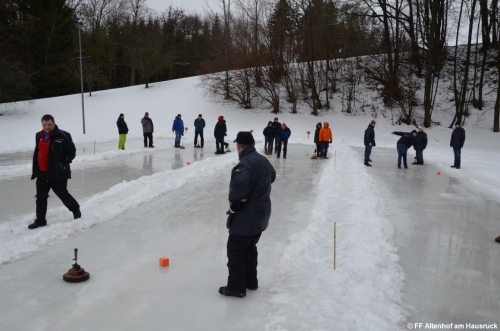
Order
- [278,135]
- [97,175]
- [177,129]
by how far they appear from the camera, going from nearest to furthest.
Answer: [97,175] → [278,135] → [177,129]

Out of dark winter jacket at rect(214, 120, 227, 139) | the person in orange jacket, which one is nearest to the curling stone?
dark winter jacket at rect(214, 120, 227, 139)

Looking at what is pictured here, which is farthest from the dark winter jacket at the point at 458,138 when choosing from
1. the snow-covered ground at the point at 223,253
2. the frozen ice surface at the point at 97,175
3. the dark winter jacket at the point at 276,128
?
the frozen ice surface at the point at 97,175

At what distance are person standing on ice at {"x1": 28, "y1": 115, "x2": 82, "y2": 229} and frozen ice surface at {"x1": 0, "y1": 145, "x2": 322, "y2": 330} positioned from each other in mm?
889

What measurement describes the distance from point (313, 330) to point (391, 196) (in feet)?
23.9

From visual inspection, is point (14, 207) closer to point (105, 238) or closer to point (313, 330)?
point (105, 238)

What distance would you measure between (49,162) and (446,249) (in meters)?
6.57

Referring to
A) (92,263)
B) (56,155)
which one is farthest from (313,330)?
(56,155)

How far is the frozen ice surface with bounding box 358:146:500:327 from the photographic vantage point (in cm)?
455

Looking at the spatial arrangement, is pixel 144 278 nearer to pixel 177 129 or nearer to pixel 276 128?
pixel 276 128

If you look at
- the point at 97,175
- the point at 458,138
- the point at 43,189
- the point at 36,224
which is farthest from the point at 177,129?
the point at 36,224

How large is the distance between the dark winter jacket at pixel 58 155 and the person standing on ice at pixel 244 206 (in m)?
3.83

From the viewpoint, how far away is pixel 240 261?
4438 millimetres

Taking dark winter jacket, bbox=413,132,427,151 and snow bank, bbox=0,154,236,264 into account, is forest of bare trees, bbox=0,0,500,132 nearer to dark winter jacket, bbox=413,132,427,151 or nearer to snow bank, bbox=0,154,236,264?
dark winter jacket, bbox=413,132,427,151

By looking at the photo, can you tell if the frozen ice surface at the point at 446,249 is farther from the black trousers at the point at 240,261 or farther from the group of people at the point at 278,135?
the group of people at the point at 278,135
